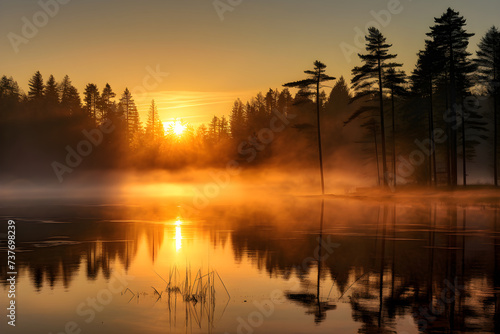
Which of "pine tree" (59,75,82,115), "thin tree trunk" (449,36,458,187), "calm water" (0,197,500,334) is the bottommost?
"calm water" (0,197,500,334)

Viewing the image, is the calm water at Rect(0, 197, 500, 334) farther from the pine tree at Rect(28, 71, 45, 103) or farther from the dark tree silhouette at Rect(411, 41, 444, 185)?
the pine tree at Rect(28, 71, 45, 103)

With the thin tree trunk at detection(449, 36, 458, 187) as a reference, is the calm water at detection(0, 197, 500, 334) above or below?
below

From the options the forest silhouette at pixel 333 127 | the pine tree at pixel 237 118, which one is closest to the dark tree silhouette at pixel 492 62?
the forest silhouette at pixel 333 127

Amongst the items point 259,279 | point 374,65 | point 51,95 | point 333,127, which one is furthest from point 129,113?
point 259,279

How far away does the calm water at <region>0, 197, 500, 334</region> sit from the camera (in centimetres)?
1242

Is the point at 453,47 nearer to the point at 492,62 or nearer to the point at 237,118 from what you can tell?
the point at 492,62

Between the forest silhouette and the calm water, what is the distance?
36966mm

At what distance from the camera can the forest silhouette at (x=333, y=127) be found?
6731cm

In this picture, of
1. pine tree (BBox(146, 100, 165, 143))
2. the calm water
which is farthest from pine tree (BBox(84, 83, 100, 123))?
the calm water

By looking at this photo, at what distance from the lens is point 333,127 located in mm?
121500

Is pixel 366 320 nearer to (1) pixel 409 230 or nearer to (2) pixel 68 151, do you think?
(1) pixel 409 230

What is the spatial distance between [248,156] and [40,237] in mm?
91794

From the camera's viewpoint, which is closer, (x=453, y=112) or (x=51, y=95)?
(x=453, y=112)

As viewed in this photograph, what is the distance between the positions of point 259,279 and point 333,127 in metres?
106
